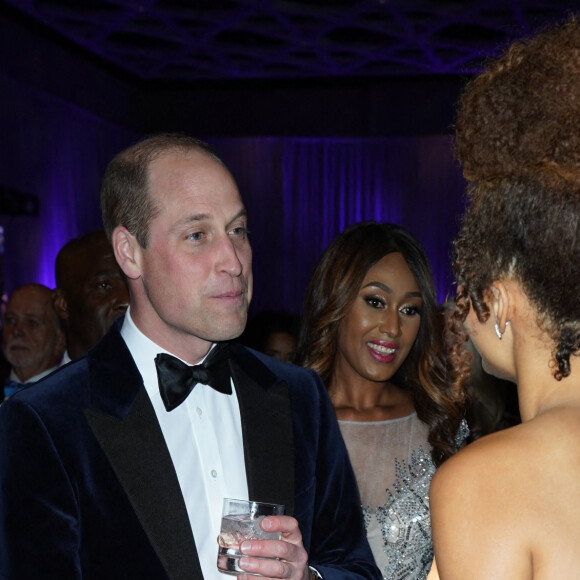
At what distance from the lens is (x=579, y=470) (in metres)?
1.28

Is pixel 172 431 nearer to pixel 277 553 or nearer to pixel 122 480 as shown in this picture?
pixel 122 480

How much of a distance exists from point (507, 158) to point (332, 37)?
1107cm

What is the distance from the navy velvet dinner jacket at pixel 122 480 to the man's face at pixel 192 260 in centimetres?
→ 15

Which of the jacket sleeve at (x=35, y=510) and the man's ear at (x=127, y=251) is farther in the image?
the man's ear at (x=127, y=251)

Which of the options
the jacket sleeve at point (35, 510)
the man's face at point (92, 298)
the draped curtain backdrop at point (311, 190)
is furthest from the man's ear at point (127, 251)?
the draped curtain backdrop at point (311, 190)

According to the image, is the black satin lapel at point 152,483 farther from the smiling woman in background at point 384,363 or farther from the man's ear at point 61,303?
the man's ear at point 61,303

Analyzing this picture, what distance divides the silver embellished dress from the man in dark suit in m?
0.99

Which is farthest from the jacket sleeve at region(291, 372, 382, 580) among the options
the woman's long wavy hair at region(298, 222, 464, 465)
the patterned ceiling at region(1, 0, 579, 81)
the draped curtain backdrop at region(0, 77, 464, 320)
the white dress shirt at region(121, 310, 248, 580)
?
the draped curtain backdrop at region(0, 77, 464, 320)

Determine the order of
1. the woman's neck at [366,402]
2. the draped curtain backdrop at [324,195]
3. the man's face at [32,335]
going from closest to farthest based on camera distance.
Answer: the woman's neck at [366,402], the man's face at [32,335], the draped curtain backdrop at [324,195]

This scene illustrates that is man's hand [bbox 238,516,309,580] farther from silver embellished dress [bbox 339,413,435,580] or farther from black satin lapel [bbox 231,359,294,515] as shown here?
silver embellished dress [bbox 339,413,435,580]

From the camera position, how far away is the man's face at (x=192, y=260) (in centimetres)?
204

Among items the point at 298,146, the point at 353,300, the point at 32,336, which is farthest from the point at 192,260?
the point at 298,146

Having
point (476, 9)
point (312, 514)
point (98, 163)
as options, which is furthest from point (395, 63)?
point (312, 514)

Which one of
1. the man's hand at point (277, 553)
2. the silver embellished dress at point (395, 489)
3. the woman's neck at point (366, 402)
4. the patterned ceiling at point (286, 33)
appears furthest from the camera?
the patterned ceiling at point (286, 33)
